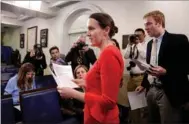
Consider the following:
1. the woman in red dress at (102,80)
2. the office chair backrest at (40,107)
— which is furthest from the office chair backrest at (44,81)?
the woman in red dress at (102,80)

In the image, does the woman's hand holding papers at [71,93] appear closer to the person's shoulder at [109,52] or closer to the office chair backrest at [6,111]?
the person's shoulder at [109,52]

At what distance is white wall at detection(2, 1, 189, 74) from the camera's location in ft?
7.63

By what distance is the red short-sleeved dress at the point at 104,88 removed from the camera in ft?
2.33

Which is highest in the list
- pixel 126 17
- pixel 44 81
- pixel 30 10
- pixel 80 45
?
pixel 30 10

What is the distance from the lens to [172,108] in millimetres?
1272

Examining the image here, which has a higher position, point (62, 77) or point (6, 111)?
point (62, 77)

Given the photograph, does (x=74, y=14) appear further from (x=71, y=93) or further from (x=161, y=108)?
(x=71, y=93)

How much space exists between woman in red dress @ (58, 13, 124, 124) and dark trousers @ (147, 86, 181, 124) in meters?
0.57

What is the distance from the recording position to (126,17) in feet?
9.42

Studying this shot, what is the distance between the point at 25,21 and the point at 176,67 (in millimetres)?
2573

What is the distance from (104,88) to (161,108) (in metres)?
0.73

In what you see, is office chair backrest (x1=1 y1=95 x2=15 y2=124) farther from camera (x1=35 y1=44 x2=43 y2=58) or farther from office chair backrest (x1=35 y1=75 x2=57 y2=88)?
camera (x1=35 y1=44 x2=43 y2=58)

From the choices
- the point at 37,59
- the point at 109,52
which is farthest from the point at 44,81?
the point at 109,52

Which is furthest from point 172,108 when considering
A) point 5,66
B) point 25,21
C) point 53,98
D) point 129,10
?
point 25,21
